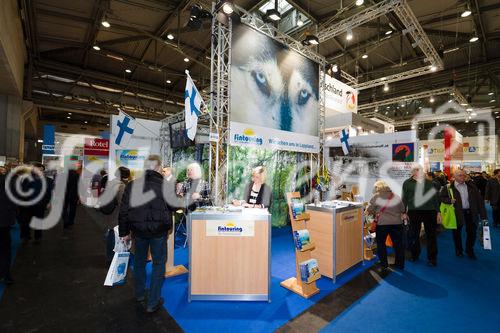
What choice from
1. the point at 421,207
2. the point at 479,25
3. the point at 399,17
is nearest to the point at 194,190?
the point at 421,207

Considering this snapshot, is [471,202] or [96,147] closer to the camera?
[471,202]

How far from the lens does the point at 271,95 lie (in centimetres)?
573

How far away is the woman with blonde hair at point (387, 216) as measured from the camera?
352cm

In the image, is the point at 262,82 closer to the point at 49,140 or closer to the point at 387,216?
the point at 387,216

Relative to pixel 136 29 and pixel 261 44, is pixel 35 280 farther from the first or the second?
pixel 136 29

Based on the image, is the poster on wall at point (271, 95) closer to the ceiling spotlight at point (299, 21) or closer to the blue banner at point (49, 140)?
the ceiling spotlight at point (299, 21)

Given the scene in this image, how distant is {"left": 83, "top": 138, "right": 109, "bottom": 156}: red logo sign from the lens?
30.7 feet

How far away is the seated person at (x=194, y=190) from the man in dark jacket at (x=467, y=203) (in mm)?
3920

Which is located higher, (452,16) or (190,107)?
(452,16)

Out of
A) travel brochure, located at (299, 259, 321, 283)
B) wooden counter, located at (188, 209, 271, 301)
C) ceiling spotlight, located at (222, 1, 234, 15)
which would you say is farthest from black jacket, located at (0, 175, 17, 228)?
ceiling spotlight, located at (222, 1, 234, 15)

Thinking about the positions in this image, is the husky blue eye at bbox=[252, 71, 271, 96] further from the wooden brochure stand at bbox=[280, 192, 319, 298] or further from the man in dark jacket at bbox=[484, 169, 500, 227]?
the man in dark jacket at bbox=[484, 169, 500, 227]

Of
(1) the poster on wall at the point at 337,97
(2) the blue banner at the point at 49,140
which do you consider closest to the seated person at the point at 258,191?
(1) the poster on wall at the point at 337,97

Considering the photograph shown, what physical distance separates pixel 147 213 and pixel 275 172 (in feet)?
15.2

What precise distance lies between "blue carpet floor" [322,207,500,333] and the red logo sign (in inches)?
383
